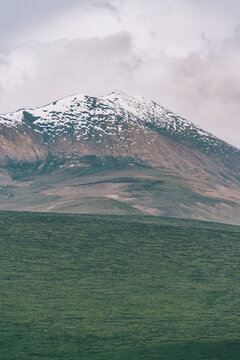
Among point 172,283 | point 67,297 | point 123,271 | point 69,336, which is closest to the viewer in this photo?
point 69,336

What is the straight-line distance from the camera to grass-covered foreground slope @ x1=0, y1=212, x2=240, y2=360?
66.1 meters

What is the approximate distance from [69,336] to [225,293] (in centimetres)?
3806

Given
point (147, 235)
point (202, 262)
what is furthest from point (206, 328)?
point (147, 235)

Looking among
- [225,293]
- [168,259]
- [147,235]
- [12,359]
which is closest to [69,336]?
[12,359]

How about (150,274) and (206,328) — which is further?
(150,274)

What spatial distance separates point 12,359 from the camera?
5756 cm

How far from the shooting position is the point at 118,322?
257 feet

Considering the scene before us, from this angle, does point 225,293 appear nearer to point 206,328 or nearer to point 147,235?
point 206,328

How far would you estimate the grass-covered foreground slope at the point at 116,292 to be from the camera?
6612 centimetres

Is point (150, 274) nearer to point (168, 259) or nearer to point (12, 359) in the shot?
point (168, 259)

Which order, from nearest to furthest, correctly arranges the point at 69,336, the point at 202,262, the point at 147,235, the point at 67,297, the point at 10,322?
the point at 69,336
the point at 10,322
the point at 67,297
the point at 202,262
the point at 147,235

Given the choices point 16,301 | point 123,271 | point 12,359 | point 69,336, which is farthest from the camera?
point 123,271

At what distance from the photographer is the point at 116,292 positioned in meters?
98.4

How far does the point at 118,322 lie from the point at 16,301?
17.2 metres
